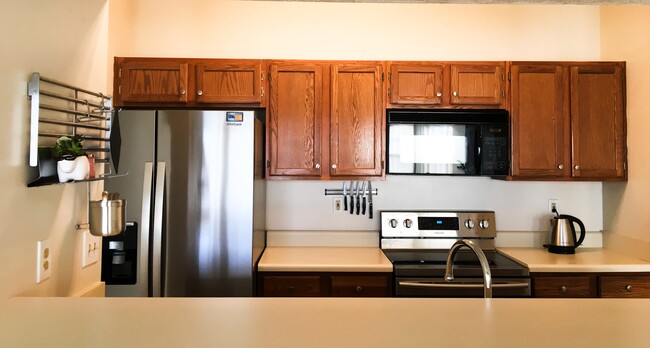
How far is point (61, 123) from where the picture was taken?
1.25m

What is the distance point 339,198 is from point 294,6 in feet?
4.68

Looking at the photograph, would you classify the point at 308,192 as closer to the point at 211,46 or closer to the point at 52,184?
the point at 211,46

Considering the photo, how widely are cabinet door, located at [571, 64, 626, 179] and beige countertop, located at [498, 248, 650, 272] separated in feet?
1.72

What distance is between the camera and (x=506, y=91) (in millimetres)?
2715

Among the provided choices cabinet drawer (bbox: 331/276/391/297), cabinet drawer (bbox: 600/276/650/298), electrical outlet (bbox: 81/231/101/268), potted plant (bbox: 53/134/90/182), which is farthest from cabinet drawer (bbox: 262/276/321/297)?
cabinet drawer (bbox: 600/276/650/298)

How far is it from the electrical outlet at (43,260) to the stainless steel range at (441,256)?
1.73 meters

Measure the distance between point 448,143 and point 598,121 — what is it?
101cm

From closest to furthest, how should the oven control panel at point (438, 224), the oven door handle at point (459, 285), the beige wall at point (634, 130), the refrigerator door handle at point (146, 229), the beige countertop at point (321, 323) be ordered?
the beige countertop at point (321, 323), the refrigerator door handle at point (146, 229), the oven door handle at point (459, 285), the beige wall at point (634, 130), the oven control panel at point (438, 224)

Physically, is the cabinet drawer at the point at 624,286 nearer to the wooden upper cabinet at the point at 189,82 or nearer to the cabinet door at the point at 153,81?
the wooden upper cabinet at the point at 189,82

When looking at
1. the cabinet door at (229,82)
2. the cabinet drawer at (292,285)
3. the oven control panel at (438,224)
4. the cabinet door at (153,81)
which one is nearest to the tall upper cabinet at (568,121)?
the oven control panel at (438,224)

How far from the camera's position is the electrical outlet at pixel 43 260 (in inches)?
46.5

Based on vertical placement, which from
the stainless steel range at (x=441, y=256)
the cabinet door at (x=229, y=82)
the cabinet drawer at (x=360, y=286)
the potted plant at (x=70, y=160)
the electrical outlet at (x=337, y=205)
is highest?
the cabinet door at (x=229, y=82)

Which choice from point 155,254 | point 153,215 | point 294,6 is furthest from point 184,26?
point 155,254

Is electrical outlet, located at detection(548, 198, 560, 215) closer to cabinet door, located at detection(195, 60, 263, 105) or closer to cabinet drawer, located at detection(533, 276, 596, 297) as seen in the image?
cabinet drawer, located at detection(533, 276, 596, 297)
